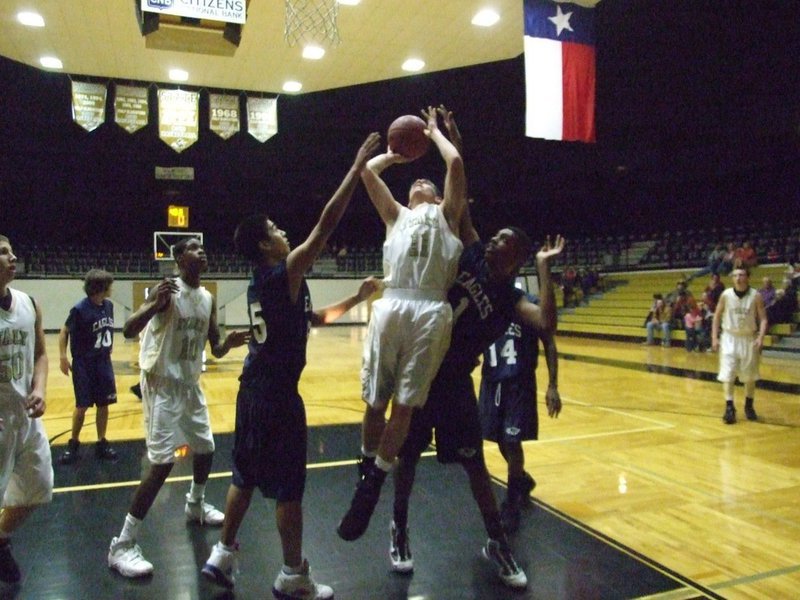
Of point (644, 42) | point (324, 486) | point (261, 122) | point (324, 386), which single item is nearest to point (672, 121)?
point (644, 42)

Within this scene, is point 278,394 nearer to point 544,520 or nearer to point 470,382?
point 470,382

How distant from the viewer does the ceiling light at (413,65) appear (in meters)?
11.9

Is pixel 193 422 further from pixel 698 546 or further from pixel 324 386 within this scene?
pixel 324 386

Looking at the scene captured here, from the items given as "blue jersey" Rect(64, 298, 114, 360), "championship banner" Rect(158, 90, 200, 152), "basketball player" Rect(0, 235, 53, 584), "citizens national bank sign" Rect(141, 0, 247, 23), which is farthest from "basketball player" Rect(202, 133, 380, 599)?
"championship banner" Rect(158, 90, 200, 152)

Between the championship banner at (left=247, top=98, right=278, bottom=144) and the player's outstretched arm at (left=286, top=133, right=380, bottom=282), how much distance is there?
36.0ft

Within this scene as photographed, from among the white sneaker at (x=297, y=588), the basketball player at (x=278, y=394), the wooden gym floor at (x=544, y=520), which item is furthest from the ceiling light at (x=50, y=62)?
the white sneaker at (x=297, y=588)

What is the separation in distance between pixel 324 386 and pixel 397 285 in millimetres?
6452

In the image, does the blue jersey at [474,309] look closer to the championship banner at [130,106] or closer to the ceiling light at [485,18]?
the ceiling light at [485,18]

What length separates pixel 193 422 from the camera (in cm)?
357

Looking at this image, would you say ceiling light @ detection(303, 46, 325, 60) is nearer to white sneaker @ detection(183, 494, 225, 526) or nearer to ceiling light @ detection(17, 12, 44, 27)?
ceiling light @ detection(17, 12, 44, 27)

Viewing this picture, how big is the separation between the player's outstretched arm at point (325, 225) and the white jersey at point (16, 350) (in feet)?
4.49

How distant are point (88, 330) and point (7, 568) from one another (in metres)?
2.77

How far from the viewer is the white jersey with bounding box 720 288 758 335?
6.91 m

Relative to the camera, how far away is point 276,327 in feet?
8.93
